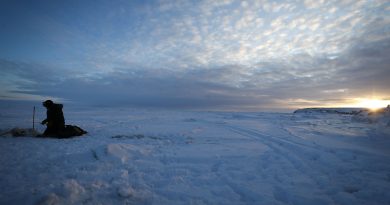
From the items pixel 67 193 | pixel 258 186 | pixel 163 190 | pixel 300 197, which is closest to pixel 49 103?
pixel 67 193

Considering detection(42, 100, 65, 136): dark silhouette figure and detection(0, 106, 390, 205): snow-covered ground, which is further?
detection(42, 100, 65, 136): dark silhouette figure

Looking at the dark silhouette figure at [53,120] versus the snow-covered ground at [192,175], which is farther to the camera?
the dark silhouette figure at [53,120]

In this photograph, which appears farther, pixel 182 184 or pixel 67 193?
pixel 182 184

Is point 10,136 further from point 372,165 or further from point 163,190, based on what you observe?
point 372,165

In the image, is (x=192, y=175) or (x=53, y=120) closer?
(x=192, y=175)

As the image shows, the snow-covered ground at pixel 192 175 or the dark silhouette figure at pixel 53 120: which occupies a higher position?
the dark silhouette figure at pixel 53 120

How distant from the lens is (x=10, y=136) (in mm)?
8969

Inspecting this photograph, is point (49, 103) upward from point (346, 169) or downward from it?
upward

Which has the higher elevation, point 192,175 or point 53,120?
point 53,120

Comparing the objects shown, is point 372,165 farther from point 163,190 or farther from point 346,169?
point 163,190

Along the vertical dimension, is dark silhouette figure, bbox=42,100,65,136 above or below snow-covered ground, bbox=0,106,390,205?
above

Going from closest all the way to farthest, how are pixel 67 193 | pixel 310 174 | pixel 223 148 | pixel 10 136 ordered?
pixel 67 193 < pixel 310 174 < pixel 223 148 < pixel 10 136

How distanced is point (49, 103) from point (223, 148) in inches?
336

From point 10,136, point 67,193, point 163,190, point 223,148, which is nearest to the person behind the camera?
point 67,193
